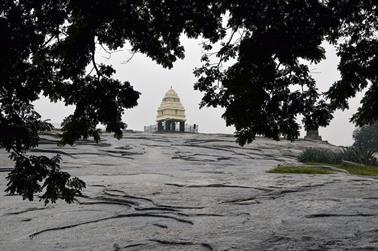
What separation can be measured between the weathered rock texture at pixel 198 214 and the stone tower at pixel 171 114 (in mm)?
29260

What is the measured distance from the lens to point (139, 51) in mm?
6863

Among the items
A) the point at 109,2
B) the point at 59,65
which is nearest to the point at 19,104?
the point at 59,65

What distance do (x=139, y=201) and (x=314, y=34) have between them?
6.11 meters

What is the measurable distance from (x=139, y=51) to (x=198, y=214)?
365 cm

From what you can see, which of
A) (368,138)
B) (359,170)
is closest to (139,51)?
(359,170)

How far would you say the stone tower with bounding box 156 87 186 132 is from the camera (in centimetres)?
4484

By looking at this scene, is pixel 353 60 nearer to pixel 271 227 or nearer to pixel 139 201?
pixel 271 227

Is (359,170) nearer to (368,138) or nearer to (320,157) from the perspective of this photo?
(320,157)

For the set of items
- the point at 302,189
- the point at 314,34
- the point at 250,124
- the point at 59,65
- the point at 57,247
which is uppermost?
the point at 314,34

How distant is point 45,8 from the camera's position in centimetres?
559

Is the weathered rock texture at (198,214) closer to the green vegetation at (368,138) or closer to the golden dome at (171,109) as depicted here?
the golden dome at (171,109)

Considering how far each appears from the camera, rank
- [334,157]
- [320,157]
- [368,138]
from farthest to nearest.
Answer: [368,138]
[334,157]
[320,157]

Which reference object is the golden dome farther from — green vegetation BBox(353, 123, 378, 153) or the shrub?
green vegetation BBox(353, 123, 378, 153)

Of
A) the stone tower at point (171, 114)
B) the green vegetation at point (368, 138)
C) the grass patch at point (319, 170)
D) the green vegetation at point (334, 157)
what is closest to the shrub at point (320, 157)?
the green vegetation at point (334, 157)
